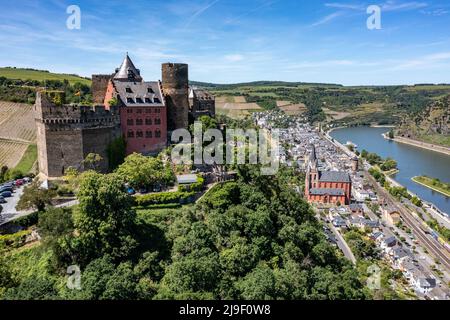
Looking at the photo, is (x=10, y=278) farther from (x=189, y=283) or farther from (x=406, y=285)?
(x=406, y=285)

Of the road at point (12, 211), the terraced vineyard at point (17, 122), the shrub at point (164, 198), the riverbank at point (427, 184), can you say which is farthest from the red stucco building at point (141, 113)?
the riverbank at point (427, 184)

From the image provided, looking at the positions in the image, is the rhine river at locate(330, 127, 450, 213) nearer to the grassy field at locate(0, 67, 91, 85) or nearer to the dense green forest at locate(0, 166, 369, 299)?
the dense green forest at locate(0, 166, 369, 299)

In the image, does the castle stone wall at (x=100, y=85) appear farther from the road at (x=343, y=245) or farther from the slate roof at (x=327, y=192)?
the slate roof at (x=327, y=192)

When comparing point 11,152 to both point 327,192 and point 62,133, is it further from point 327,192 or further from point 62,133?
point 327,192

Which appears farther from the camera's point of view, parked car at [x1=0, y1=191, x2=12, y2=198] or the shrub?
parked car at [x1=0, y1=191, x2=12, y2=198]

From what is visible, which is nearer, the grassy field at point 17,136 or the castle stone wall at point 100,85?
the castle stone wall at point 100,85

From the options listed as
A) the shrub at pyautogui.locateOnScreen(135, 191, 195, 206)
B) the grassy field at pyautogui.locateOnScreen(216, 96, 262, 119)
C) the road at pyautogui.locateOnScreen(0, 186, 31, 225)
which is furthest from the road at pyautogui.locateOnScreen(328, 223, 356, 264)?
the grassy field at pyautogui.locateOnScreen(216, 96, 262, 119)
